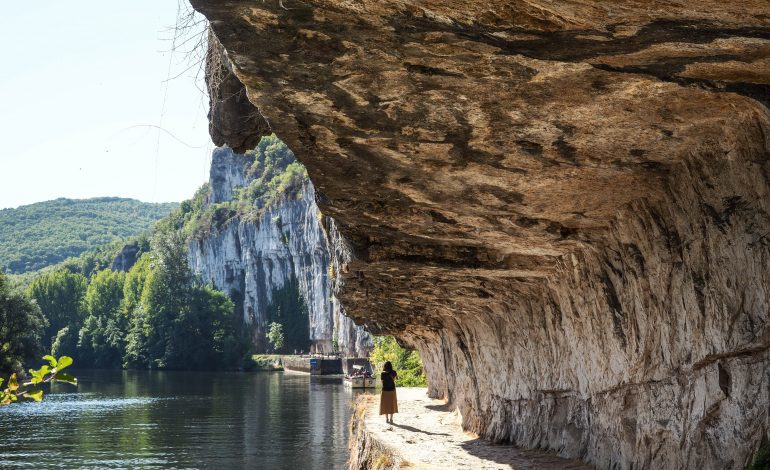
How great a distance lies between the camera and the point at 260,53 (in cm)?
608

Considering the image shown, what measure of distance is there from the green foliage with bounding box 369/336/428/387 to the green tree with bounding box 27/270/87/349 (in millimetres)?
111873

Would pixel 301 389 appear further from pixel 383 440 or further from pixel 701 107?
pixel 701 107

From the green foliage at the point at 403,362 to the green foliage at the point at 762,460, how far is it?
3403 centimetres

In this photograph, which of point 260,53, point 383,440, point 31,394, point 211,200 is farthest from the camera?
point 211,200

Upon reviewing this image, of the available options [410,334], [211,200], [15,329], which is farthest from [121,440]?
[211,200]

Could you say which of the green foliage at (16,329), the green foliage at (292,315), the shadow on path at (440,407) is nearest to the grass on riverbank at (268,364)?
the green foliage at (292,315)

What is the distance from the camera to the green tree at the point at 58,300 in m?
159

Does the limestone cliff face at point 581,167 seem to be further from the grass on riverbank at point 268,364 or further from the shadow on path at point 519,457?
the grass on riverbank at point 268,364

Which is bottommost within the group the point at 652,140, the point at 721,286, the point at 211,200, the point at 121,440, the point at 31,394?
the point at 121,440

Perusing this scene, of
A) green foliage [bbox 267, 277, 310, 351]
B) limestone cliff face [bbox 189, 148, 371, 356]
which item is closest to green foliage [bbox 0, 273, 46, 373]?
limestone cliff face [bbox 189, 148, 371, 356]

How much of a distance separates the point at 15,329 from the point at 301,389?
69.9 ft

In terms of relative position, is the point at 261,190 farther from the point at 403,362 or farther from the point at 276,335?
the point at 403,362

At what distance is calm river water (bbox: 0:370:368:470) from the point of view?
32344 mm

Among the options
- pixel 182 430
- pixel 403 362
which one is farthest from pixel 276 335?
pixel 182 430
